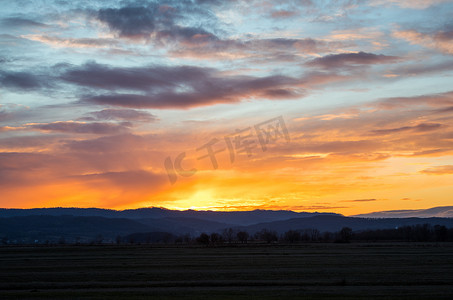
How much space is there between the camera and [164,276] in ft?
130

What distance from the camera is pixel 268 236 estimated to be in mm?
180250

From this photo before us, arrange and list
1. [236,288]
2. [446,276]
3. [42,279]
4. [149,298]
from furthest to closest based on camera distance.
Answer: [42,279] → [446,276] → [236,288] → [149,298]

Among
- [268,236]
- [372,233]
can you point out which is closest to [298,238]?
[268,236]

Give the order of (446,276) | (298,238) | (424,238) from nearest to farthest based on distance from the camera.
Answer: (446,276)
(424,238)
(298,238)

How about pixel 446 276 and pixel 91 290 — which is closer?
pixel 91 290

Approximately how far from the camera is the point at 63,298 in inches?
1084

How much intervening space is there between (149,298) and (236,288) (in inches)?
268

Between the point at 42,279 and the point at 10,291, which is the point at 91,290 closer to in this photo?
the point at 10,291

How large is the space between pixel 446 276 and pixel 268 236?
146m

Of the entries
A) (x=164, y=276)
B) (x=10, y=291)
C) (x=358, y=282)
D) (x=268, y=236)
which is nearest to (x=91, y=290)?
(x=10, y=291)

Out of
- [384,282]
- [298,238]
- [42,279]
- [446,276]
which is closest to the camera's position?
[384,282]

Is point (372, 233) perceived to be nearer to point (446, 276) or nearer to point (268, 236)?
point (268, 236)

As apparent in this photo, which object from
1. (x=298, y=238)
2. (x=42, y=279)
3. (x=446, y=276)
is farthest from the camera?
(x=298, y=238)

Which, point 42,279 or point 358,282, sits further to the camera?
point 42,279
